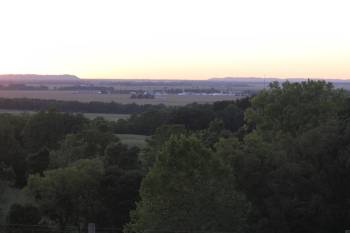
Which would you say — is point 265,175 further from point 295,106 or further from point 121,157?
point 121,157

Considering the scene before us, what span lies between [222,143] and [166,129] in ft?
34.8

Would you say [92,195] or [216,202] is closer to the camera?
[216,202]

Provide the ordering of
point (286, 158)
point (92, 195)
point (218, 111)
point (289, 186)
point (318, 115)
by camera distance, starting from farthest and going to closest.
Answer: point (218, 111) → point (318, 115) → point (92, 195) → point (286, 158) → point (289, 186)

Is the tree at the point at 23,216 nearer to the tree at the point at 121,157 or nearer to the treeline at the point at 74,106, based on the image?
the tree at the point at 121,157

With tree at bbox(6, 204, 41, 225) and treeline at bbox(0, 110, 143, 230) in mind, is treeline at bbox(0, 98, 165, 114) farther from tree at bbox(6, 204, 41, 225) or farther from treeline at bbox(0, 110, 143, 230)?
tree at bbox(6, 204, 41, 225)

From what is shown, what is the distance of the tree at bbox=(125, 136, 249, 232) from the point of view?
846 inches

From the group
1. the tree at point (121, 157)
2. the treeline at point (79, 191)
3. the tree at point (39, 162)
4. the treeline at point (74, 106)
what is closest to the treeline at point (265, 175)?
the tree at point (121, 157)

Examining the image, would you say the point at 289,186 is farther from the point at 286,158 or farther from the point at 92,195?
the point at 92,195

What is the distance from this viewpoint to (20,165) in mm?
49438

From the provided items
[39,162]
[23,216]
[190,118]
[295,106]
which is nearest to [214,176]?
[23,216]

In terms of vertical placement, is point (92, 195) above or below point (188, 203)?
below

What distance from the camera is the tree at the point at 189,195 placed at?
21.5 m

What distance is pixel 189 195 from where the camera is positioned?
71.4ft

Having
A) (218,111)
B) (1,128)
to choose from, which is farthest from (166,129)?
(218,111)
